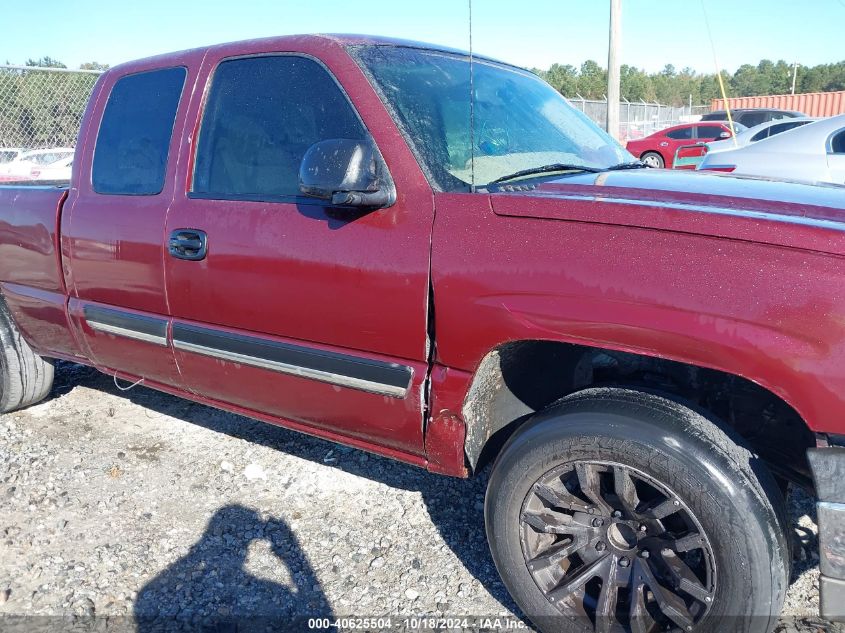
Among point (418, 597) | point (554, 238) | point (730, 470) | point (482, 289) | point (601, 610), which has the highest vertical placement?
point (554, 238)

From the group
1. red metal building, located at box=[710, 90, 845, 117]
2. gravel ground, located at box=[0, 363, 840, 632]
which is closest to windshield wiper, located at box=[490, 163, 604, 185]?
gravel ground, located at box=[0, 363, 840, 632]

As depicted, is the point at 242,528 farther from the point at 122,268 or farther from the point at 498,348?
the point at 498,348

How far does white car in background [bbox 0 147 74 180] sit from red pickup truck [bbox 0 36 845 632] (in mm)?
6777

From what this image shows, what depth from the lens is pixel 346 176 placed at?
2.19 m

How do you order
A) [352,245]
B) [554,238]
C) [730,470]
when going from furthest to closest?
[352,245] < [554,238] < [730,470]

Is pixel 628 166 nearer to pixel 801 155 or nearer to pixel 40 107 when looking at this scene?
pixel 801 155

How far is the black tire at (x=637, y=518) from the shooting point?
1862 mm

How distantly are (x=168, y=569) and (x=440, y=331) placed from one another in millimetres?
1523

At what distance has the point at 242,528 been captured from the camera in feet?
9.77

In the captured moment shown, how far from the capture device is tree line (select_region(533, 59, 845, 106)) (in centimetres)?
4344

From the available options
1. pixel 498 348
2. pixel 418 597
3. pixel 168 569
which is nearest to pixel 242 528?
pixel 168 569

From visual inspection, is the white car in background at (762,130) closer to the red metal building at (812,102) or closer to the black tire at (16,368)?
the black tire at (16,368)

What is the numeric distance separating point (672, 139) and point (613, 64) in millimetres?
8795

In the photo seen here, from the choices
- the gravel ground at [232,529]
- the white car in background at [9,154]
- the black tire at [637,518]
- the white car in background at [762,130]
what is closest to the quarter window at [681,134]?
the white car in background at [762,130]
